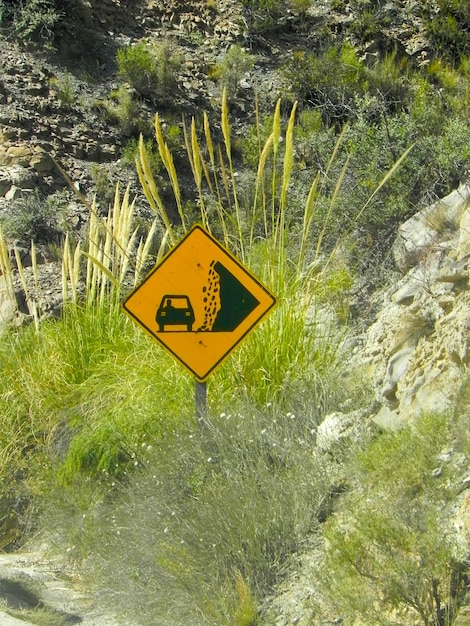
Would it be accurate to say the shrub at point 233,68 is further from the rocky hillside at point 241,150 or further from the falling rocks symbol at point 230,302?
the falling rocks symbol at point 230,302

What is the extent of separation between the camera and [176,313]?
680 centimetres

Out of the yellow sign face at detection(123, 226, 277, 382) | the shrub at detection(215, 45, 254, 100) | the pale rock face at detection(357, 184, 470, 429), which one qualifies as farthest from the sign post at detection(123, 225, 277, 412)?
the shrub at detection(215, 45, 254, 100)

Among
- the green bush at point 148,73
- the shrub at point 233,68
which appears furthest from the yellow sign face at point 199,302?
the shrub at point 233,68

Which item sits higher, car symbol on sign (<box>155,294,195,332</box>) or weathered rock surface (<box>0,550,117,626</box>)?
car symbol on sign (<box>155,294,195,332</box>)

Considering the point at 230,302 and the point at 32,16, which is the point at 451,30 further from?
the point at 230,302

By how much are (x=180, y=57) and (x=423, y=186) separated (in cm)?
727

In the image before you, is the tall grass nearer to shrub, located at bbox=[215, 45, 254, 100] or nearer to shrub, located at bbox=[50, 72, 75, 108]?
shrub, located at bbox=[50, 72, 75, 108]

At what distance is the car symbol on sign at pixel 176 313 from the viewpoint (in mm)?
6797

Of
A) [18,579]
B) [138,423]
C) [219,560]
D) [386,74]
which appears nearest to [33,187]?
[386,74]

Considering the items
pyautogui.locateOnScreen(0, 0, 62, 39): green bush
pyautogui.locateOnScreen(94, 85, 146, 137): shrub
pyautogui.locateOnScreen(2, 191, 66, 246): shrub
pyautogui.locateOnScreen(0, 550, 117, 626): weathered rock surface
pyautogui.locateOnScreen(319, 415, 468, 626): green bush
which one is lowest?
pyautogui.locateOnScreen(0, 550, 117, 626): weathered rock surface

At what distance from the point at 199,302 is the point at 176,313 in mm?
187

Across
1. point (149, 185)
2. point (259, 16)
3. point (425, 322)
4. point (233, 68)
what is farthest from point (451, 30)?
point (425, 322)

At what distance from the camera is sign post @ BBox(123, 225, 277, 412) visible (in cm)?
680

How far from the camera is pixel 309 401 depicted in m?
7.24
